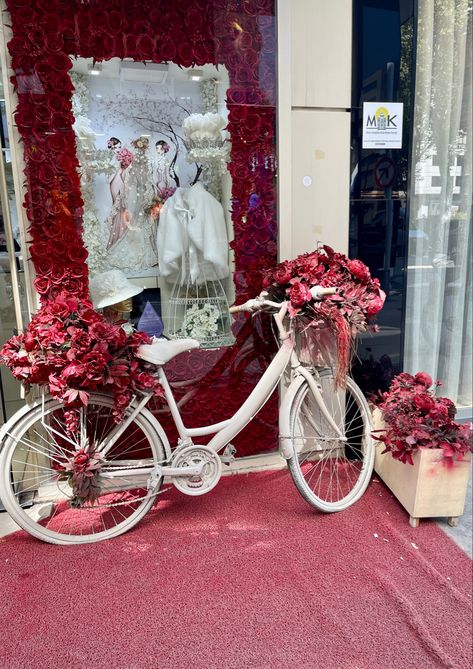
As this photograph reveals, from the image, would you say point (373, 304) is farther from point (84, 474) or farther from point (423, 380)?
point (84, 474)

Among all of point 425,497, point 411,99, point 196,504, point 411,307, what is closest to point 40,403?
point 196,504

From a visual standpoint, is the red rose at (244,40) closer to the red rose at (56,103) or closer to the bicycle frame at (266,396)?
the red rose at (56,103)

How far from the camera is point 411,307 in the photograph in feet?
12.1

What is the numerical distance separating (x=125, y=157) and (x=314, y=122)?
1.19 metres

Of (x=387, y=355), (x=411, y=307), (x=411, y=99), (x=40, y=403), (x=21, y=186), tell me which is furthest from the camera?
(x=411, y=307)

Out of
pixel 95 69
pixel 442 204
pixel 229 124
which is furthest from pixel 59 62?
pixel 442 204

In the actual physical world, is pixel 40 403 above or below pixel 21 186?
below

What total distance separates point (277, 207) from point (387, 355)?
1274 millimetres

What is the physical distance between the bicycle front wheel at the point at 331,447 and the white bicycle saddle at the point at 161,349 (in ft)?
2.37

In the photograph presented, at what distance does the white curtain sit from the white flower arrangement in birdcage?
4.97 ft

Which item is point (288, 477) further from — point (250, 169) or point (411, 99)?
point (411, 99)

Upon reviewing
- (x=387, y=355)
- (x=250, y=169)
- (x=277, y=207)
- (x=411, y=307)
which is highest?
(x=250, y=169)

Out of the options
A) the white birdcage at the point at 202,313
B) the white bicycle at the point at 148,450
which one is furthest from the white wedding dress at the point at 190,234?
the white bicycle at the point at 148,450

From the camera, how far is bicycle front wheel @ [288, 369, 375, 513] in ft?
9.30
